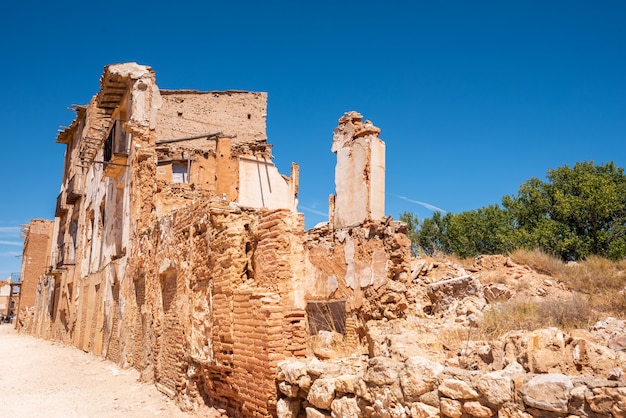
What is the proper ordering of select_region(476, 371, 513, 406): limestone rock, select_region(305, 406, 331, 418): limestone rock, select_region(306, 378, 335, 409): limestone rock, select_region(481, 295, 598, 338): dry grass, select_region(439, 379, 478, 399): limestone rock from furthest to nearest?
1. select_region(481, 295, 598, 338): dry grass
2. select_region(305, 406, 331, 418): limestone rock
3. select_region(306, 378, 335, 409): limestone rock
4. select_region(439, 379, 478, 399): limestone rock
5. select_region(476, 371, 513, 406): limestone rock

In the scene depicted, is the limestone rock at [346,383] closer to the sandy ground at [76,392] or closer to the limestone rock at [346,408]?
the limestone rock at [346,408]

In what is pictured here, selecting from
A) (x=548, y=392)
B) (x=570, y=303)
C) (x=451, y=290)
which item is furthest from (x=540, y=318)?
(x=451, y=290)

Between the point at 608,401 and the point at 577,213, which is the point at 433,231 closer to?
the point at 577,213

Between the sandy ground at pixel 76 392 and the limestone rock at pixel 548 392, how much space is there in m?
5.46

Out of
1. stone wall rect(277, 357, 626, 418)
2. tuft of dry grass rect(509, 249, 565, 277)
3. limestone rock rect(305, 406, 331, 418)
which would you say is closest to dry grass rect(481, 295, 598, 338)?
stone wall rect(277, 357, 626, 418)

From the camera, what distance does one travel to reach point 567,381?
3307 millimetres

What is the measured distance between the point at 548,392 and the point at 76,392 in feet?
30.5

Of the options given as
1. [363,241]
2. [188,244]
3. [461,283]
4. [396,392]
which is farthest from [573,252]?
[396,392]

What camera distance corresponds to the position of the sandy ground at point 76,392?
327 inches

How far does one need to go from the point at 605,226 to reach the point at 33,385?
21792mm

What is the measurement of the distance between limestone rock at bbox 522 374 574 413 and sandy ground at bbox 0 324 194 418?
546cm

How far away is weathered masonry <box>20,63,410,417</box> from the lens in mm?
6707

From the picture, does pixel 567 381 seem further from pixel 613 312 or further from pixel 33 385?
pixel 33 385

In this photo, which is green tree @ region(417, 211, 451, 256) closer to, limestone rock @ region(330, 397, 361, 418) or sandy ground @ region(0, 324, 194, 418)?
sandy ground @ region(0, 324, 194, 418)
